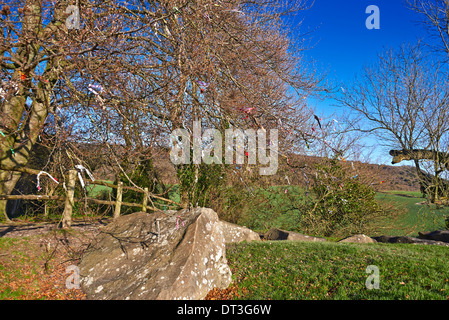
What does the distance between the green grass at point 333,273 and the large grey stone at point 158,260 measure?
2.81ft

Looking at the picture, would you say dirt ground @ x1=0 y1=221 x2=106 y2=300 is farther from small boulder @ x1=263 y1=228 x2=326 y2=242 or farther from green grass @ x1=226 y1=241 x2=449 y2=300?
small boulder @ x1=263 y1=228 x2=326 y2=242

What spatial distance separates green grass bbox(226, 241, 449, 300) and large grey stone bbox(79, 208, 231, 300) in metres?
0.86

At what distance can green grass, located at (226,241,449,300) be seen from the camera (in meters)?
4.77

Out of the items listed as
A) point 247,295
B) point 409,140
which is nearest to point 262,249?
point 247,295

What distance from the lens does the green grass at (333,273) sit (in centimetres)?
477

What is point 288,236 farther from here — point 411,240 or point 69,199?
point 69,199

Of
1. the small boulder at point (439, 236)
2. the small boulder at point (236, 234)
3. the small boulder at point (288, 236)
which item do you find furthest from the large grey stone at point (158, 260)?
the small boulder at point (439, 236)

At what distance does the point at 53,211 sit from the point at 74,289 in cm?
638

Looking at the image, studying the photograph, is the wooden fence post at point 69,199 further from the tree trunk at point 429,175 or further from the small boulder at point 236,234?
the tree trunk at point 429,175

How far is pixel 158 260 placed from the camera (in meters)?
4.99

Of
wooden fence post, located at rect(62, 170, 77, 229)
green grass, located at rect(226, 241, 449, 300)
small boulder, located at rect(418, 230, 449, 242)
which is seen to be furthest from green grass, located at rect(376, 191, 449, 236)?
wooden fence post, located at rect(62, 170, 77, 229)

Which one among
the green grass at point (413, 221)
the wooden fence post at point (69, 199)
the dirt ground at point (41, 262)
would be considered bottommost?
the green grass at point (413, 221)
